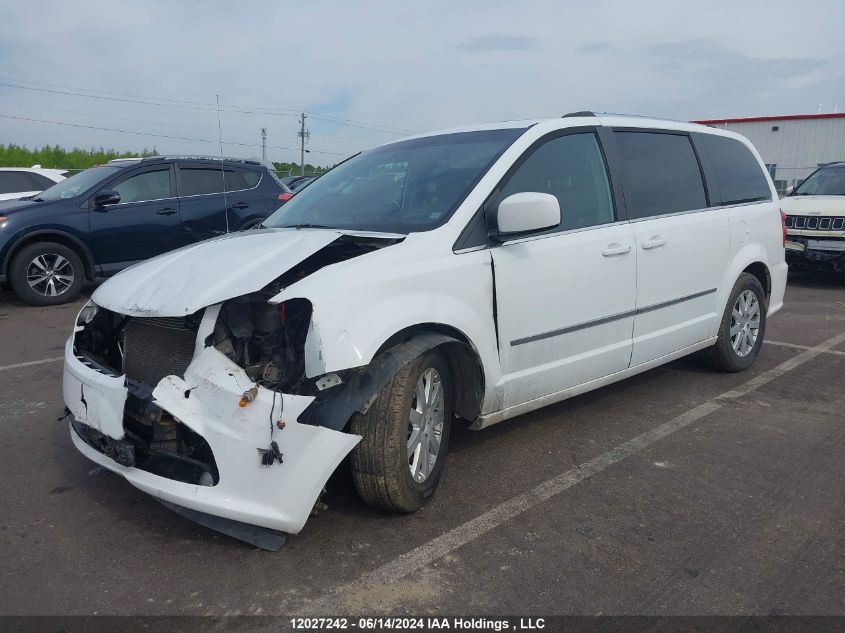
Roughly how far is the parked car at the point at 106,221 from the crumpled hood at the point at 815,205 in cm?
779

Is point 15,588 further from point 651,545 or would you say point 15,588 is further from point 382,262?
point 651,545

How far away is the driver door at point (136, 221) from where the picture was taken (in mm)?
8547

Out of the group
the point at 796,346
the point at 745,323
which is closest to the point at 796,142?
the point at 796,346

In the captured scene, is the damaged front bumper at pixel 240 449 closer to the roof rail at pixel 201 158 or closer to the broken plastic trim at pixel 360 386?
the broken plastic trim at pixel 360 386

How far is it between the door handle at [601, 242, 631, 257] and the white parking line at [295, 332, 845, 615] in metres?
1.09

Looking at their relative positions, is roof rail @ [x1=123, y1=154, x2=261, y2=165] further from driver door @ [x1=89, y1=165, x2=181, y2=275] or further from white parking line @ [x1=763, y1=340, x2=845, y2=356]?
white parking line @ [x1=763, y1=340, x2=845, y2=356]

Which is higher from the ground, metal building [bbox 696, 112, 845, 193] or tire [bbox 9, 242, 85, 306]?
metal building [bbox 696, 112, 845, 193]

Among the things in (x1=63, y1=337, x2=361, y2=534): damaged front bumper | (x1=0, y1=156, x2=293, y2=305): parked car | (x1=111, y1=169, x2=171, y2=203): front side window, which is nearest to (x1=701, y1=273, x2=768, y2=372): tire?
(x1=63, y1=337, x2=361, y2=534): damaged front bumper

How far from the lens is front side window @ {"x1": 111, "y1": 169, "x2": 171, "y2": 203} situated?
28.5 ft

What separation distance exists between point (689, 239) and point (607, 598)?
2705 mm

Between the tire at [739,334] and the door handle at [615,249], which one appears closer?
the door handle at [615,249]

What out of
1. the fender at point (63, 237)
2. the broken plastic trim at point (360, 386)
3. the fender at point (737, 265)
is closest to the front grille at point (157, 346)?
the broken plastic trim at point (360, 386)

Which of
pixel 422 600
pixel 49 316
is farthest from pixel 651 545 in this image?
pixel 49 316

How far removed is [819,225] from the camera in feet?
31.8
